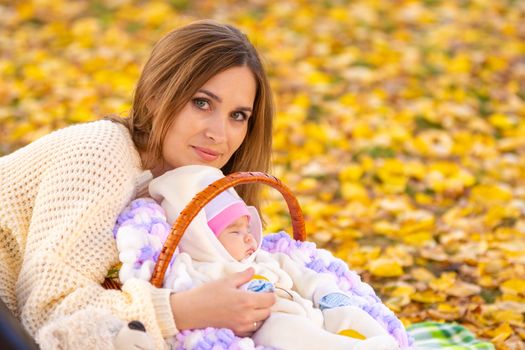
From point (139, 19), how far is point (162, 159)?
174 inches

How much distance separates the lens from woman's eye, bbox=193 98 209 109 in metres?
2.53

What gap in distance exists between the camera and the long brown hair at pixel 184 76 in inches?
98.8

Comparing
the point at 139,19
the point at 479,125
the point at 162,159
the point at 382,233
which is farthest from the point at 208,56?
the point at 139,19

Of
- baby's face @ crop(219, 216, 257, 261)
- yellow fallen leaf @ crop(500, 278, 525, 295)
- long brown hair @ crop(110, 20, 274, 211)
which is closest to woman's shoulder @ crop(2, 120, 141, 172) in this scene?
long brown hair @ crop(110, 20, 274, 211)

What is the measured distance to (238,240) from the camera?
242cm

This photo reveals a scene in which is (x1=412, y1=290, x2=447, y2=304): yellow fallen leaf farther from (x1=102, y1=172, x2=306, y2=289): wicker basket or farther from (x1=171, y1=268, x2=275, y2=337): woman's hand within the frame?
(x1=171, y1=268, x2=275, y2=337): woman's hand

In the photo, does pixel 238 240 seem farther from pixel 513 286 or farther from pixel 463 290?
pixel 513 286

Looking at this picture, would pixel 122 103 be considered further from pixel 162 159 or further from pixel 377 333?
pixel 377 333

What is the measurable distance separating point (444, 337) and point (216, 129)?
1.32m

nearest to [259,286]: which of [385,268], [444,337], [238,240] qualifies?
[238,240]

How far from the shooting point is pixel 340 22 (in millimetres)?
7008

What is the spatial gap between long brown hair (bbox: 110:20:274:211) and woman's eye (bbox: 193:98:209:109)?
0.03 metres

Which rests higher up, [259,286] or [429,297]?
[259,286]

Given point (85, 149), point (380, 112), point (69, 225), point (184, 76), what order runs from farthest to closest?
point (380, 112)
point (184, 76)
point (85, 149)
point (69, 225)
